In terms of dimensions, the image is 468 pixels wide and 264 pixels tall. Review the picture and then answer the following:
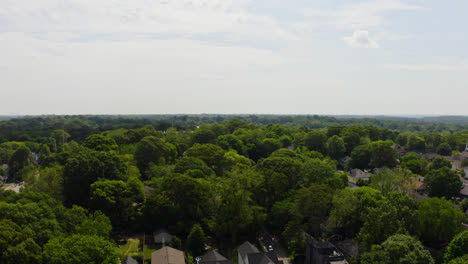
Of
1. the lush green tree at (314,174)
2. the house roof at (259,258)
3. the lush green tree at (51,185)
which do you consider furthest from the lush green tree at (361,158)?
the lush green tree at (51,185)

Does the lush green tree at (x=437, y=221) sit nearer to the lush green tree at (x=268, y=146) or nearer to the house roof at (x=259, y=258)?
the house roof at (x=259, y=258)

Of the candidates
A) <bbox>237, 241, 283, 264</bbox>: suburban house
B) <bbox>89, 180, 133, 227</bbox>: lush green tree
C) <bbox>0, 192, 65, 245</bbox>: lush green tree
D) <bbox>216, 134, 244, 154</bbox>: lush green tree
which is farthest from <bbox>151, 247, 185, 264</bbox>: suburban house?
<bbox>216, 134, 244, 154</bbox>: lush green tree

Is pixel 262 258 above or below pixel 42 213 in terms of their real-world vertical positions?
below

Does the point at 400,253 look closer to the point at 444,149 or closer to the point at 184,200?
the point at 184,200

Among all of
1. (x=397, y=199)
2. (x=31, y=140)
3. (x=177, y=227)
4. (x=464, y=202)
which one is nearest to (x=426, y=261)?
(x=397, y=199)

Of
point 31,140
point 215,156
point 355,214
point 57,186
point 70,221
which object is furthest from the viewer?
point 31,140

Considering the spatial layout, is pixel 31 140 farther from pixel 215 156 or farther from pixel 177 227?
pixel 177 227
